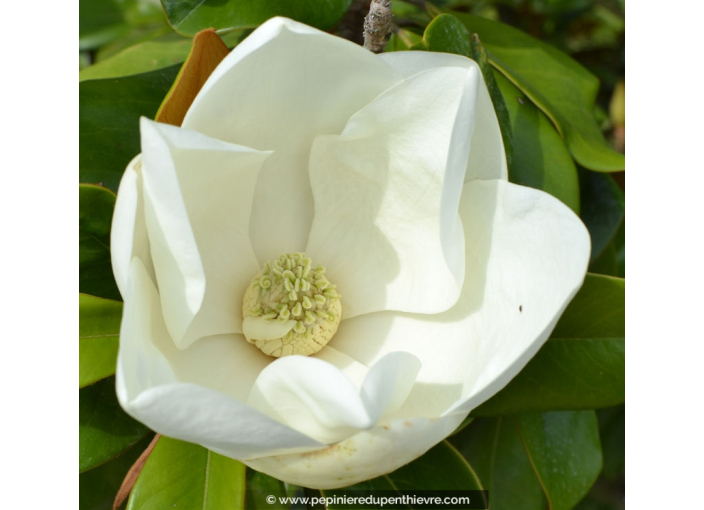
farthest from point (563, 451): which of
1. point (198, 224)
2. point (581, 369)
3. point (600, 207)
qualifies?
point (198, 224)

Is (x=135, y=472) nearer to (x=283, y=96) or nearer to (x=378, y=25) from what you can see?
(x=283, y=96)

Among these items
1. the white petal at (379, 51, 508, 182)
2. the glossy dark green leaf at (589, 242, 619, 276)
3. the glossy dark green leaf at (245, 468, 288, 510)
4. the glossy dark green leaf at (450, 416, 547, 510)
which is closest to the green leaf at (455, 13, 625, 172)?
the glossy dark green leaf at (589, 242, 619, 276)

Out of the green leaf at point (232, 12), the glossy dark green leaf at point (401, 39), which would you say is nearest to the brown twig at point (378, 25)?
the green leaf at point (232, 12)

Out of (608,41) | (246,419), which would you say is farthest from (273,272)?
(608,41)

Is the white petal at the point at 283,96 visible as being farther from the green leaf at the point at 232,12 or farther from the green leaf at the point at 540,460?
the green leaf at the point at 540,460

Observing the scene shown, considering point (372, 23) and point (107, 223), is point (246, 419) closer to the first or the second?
point (107, 223)

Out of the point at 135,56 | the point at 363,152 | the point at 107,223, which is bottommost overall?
the point at 107,223
